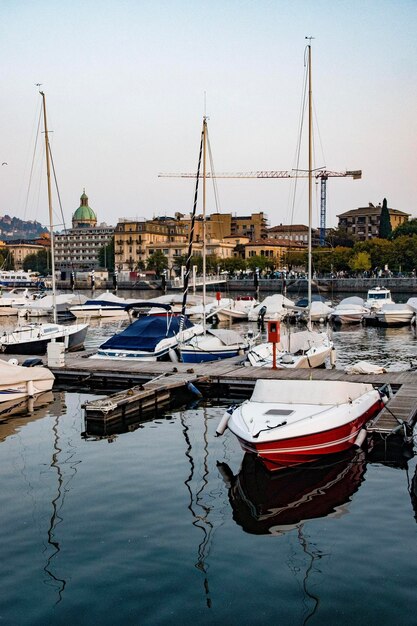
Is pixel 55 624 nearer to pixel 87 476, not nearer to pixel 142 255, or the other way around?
pixel 87 476

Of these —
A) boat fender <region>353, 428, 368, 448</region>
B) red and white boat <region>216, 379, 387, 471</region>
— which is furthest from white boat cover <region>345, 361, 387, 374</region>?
boat fender <region>353, 428, 368, 448</region>

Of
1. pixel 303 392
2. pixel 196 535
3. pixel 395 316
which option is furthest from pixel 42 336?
pixel 395 316

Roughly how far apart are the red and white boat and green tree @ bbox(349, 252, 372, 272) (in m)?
118

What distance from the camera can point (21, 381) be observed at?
90.0 feet

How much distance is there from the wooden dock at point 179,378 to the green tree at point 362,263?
10794cm

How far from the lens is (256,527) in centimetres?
1476

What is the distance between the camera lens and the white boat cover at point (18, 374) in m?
26.8

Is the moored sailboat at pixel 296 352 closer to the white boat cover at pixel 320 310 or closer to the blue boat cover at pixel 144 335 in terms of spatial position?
the blue boat cover at pixel 144 335

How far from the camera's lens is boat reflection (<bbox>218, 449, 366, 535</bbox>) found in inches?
601

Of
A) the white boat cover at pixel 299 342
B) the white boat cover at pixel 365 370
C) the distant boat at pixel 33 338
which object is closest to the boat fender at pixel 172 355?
the white boat cover at pixel 299 342

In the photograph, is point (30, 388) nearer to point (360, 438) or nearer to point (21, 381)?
point (21, 381)

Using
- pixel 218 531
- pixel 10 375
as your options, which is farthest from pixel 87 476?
pixel 10 375

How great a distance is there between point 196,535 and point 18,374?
1508 cm

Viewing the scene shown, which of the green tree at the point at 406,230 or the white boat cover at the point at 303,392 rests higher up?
the green tree at the point at 406,230
